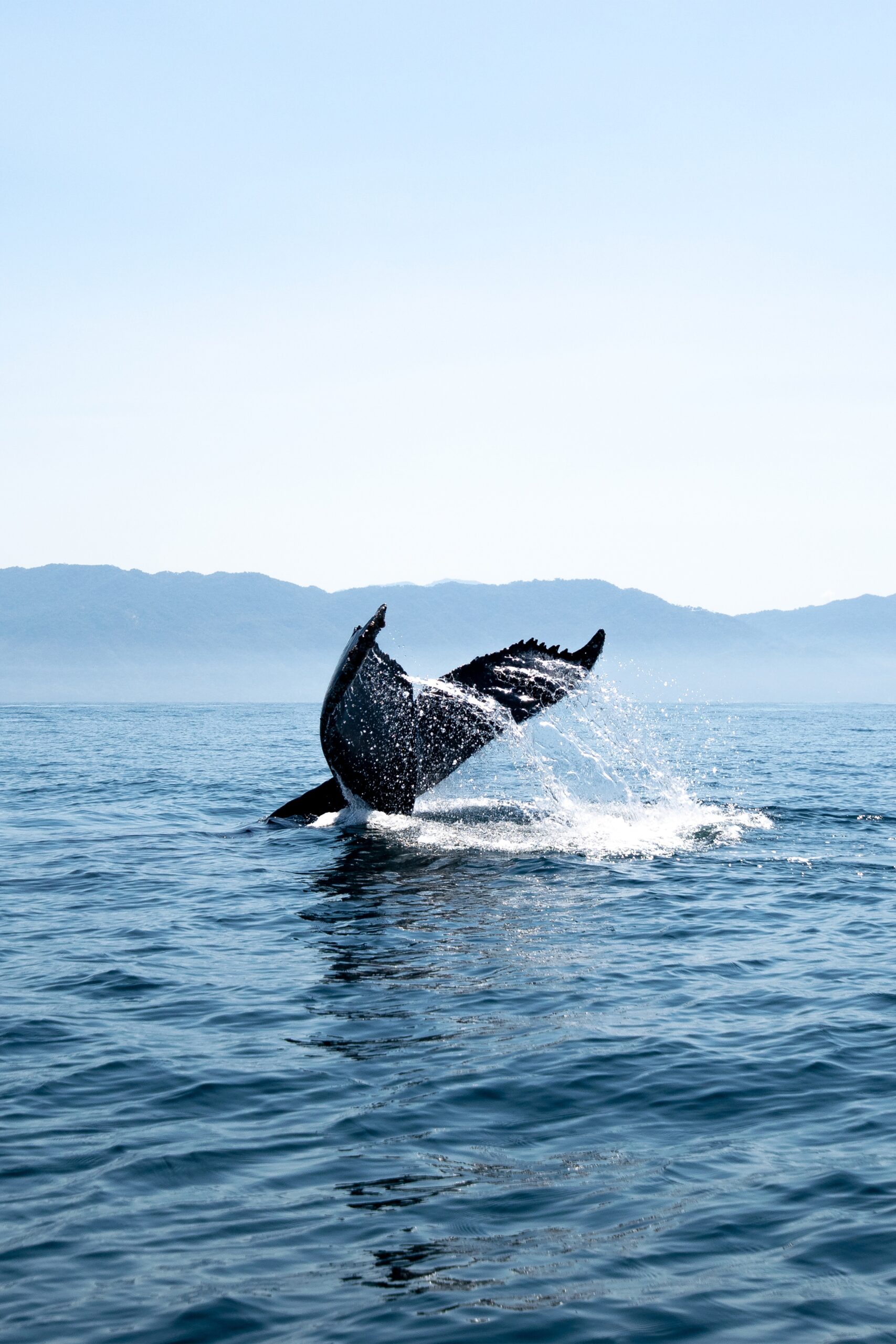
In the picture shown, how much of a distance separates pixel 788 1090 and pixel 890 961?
3824mm

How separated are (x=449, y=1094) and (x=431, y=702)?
7912mm

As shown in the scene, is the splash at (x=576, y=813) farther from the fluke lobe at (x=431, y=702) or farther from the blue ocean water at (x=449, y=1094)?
the fluke lobe at (x=431, y=702)

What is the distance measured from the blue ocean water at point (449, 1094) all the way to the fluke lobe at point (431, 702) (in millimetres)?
847

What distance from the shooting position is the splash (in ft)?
53.8

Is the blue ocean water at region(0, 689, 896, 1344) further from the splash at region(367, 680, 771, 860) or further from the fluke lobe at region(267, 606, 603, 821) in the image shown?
the fluke lobe at region(267, 606, 603, 821)

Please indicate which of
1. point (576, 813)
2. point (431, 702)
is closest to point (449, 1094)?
point (431, 702)

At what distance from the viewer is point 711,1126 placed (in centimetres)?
680

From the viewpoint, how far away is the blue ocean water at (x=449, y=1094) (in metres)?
5.11

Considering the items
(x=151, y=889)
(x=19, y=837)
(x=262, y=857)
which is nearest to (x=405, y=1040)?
(x=151, y=889)

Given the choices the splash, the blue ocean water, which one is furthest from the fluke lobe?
the blue ocean water

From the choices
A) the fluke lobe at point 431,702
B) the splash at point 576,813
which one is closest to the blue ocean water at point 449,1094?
the splash at point 576,813

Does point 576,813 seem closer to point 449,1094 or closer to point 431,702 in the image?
point 431,702

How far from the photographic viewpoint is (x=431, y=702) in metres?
14.8

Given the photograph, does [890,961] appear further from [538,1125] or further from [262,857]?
[262,857]
